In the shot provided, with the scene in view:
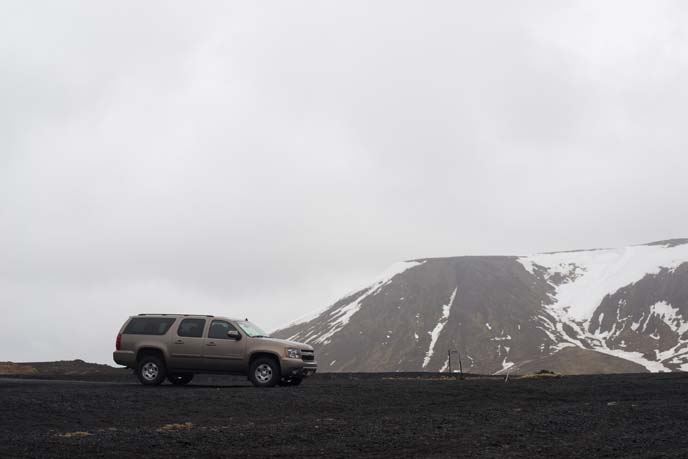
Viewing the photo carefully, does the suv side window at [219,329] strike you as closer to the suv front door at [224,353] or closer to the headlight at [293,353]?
the suv front door at [224,353]

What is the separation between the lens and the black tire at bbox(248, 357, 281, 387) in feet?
76.0

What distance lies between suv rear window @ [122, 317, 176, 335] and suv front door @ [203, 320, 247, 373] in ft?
4.98

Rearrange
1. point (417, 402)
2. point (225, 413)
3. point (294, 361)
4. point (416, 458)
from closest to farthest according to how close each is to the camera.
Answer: point (416, 458)
point (225, 413)
point (417, 402)
point (294, 361)

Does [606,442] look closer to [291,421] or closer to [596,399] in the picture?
[291,421]

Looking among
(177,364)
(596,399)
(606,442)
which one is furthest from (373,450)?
(177,364)

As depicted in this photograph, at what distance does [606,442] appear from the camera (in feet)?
39.3

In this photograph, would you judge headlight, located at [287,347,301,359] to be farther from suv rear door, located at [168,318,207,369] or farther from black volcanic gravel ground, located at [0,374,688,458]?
suv rear door, located at [168,318,207,369]

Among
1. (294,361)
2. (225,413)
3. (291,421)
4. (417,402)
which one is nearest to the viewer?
(291,421)

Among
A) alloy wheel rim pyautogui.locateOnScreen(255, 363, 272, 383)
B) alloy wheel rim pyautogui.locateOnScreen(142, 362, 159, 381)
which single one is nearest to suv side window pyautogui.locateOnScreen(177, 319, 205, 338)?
alloy wheel rim pyautogui.locateOnScreen(142, 362, 159, 381)

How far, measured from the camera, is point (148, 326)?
2411 cm

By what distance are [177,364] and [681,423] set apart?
1486 cm

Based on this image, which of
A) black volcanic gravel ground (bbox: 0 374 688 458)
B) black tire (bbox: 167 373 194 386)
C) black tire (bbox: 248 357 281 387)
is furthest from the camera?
black tire (bbox: 167 373 194 386)

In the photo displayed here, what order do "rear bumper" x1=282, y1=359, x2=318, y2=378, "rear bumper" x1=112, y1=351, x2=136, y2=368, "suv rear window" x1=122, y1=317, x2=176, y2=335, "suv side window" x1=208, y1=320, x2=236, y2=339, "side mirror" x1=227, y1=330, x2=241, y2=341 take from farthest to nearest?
Result: "suv rear window" x1=122, y1=317, x2=176, y2=335 < "rear bumper" x1=112, y1=351, x2=136, y2=368 < "suv side window" x1=208, y1=320, x2=236, y2=339 < "side mirror" x1=227, y1=330, x2=241, y2=341 < "rear bumper" x1=282, y1=359, x2=318, y2=378

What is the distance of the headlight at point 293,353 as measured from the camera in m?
23.3
